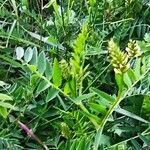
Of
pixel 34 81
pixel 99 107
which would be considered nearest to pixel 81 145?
pixel 99 107

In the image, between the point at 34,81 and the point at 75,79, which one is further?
the point at 34,81

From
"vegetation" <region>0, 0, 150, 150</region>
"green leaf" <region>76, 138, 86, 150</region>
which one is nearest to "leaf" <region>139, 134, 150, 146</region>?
"vegetation" <region>0, 0, 150, 150</region>

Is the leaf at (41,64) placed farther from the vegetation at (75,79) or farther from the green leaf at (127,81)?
the green leaf at (127,81)

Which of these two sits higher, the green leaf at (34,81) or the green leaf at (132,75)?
the green leaf at (132,75)

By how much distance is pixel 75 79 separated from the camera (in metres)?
0.74

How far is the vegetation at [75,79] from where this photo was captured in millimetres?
730

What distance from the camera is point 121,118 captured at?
852 mm

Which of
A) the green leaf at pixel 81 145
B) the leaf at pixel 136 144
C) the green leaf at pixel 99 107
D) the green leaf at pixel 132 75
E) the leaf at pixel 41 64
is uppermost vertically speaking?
the green leaf at pixel 132 75

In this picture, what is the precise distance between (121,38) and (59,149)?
1.16ft

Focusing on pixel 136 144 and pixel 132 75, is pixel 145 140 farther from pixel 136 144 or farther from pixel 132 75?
pixel 132 75

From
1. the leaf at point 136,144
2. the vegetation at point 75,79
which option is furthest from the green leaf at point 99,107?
the leaf at point 136,144

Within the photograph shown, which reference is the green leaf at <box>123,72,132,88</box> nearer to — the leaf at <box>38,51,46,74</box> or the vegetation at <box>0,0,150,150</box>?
the vegetation at <box>0,0,150,150</box>

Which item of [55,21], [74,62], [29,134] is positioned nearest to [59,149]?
[29,134]

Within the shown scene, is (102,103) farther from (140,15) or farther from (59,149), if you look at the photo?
(140,15)
